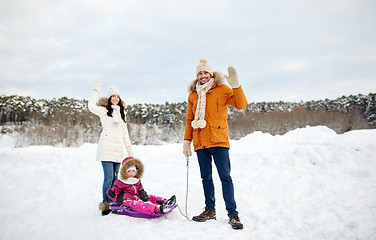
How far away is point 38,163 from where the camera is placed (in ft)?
24.1

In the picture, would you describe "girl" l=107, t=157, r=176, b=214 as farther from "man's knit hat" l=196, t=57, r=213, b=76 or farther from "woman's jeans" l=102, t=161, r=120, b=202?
"man's knit hat" l=196, t=57, r=213, b=76

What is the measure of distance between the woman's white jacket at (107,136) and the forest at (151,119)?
46.5 ft

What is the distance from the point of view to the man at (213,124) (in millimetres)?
2912

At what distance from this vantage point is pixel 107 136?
3.88 m

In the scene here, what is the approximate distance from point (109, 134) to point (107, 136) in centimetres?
5

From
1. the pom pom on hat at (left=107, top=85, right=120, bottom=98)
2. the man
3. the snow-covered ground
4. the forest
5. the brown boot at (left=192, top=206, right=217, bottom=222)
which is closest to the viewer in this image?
the snow-covered ground

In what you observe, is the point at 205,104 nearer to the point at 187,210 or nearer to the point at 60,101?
the point at 187,210

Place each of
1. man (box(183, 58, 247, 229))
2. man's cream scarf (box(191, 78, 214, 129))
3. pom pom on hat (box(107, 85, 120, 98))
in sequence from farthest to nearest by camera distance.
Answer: pom pom on hat (box(107, 85, 120, 98)) → man's cream scarf (box(191, 78, 214, 129)) → man (box(183, 58, 247, 229))

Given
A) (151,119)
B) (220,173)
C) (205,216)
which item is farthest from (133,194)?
(151,119)

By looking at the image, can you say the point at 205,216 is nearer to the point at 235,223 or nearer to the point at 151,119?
the point at 235,223

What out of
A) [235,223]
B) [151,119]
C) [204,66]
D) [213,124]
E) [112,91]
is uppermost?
[151,119]

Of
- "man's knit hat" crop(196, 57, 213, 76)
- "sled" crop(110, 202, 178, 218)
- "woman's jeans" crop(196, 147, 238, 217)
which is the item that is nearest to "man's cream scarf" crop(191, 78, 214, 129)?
"man's knit hat" crop(196, 57, 213, 76)

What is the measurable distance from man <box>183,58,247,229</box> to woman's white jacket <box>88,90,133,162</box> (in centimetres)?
130

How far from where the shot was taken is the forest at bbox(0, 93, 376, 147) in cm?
1664
